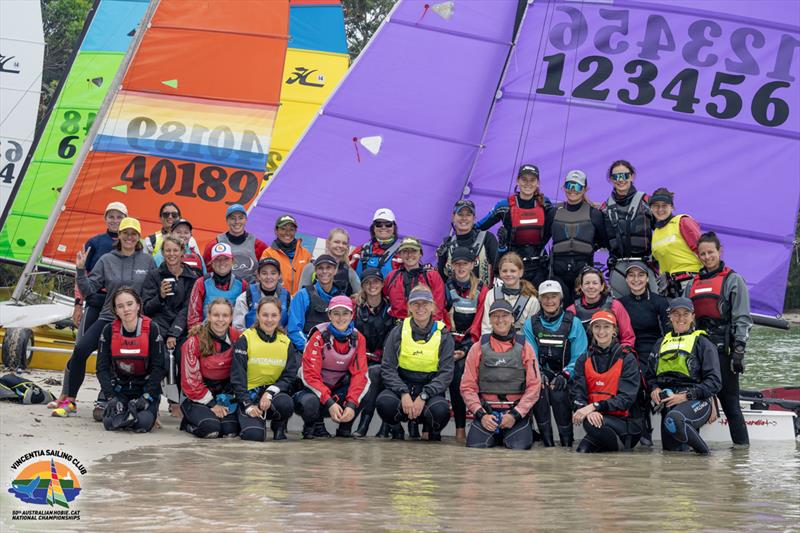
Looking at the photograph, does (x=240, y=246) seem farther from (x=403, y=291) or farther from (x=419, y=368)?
(x=419, y=368)

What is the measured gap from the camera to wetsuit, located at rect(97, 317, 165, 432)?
30.3 feet

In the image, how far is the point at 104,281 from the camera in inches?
390

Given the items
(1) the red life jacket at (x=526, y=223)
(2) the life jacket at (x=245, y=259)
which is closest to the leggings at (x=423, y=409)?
(1) the red life jacket at (x=526, y=223)

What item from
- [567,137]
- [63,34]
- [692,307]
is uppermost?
[63,34]

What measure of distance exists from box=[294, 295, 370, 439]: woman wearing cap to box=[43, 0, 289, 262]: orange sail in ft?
21.0

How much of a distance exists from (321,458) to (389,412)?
4.00ft

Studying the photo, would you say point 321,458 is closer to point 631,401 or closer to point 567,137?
point 631,401

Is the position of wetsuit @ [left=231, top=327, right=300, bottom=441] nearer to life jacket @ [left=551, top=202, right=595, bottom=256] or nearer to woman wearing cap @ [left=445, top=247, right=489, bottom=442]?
woman wearing cap @ [left=445, top=247, right=489, bottom=442]

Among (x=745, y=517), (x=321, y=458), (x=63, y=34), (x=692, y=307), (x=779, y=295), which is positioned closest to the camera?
(x=745, y=517)

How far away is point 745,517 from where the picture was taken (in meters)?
6.37

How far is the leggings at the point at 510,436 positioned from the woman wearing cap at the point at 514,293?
0.73 m

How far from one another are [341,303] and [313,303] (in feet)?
1.60

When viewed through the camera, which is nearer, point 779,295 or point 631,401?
point 631,401

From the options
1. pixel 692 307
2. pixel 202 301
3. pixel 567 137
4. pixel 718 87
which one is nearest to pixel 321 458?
pixel 202 301
